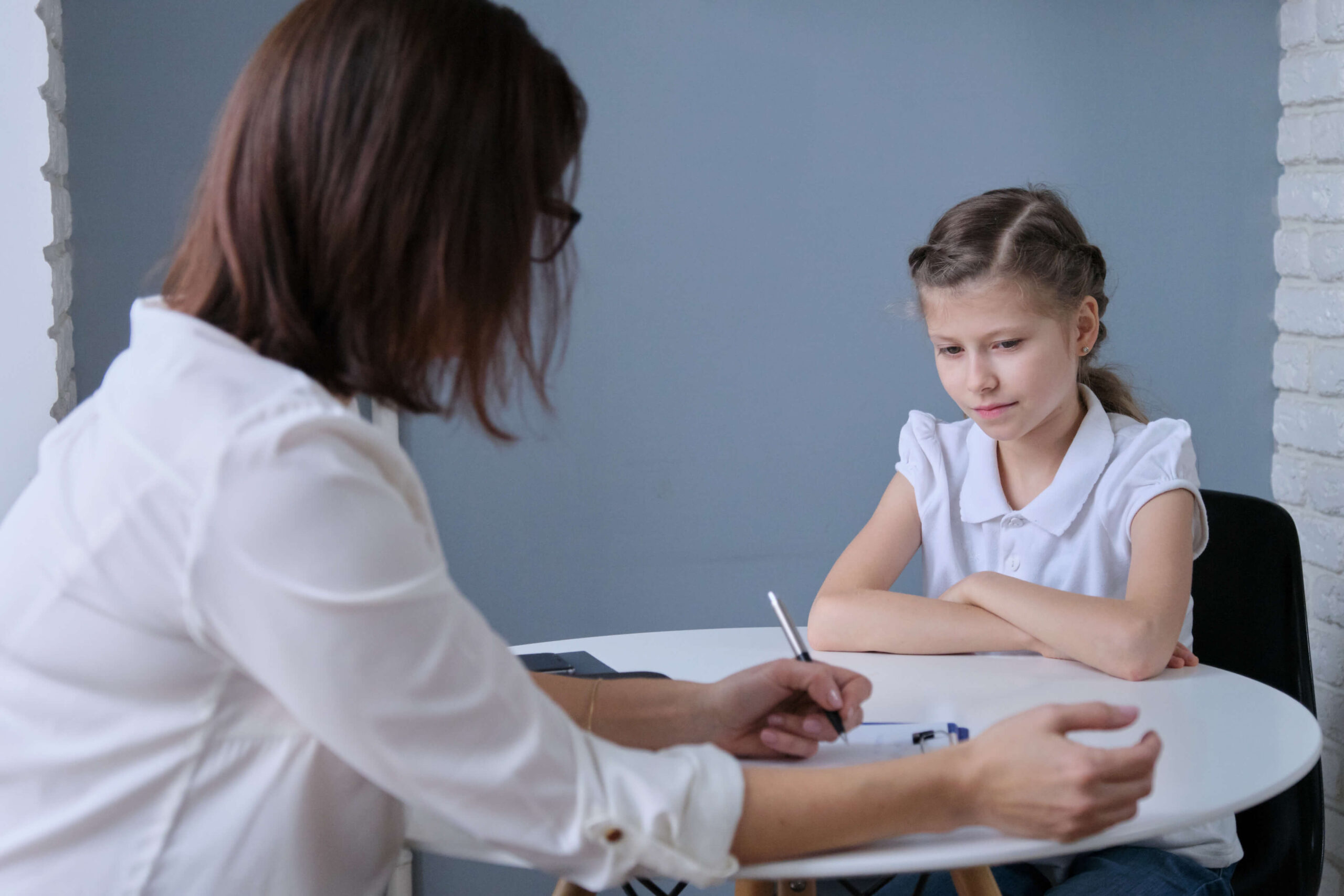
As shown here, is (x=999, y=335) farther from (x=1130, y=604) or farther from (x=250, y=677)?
(x=250, y=677)

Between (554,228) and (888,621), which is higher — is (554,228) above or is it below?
above

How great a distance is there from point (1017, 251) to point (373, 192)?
1033mm

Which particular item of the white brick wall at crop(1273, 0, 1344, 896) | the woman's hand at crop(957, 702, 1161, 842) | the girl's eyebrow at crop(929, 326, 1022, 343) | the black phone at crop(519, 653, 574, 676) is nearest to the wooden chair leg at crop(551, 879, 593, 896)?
the black phone at crop(519, 653, 574, 676)

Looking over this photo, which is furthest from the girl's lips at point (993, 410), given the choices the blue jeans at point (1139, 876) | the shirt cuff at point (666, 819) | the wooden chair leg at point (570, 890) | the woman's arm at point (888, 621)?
the shirt cuff at point (666, 819)

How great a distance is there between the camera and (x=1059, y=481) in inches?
60.5

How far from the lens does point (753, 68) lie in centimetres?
207

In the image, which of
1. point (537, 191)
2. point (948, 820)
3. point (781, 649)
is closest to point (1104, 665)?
point (781, 649)

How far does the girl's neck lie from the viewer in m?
1.59

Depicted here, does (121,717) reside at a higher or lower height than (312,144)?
lower

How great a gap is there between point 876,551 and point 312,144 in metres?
1.06

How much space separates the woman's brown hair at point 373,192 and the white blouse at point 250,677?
0.19 feet

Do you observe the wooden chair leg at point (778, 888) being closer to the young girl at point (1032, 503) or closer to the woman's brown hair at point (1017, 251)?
the young girl at point (1032, 503)

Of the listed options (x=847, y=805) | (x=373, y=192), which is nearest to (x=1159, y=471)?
(x=847, y=805)

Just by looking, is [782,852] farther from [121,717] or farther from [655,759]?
[121,717]
